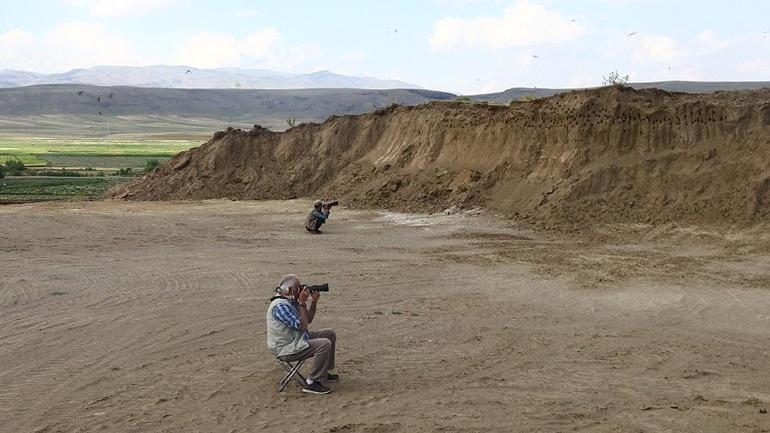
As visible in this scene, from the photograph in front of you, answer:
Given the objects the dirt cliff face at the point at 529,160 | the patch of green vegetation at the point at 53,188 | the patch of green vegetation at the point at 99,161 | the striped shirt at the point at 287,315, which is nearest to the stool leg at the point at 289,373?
the striped shirt at the point at 287,315

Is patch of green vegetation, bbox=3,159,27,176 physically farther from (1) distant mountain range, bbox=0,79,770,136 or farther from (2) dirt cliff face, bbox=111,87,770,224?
(1) distant mountain range, bbox=0,79,770,136

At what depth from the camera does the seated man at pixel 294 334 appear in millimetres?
8758

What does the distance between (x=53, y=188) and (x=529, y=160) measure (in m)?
24.0

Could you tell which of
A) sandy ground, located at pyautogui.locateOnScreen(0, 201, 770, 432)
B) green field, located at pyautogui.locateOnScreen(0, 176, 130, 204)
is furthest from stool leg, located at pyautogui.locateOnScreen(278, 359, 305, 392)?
green field, located at pyautogui.locateOnScreen(0, 176, 130, 204)

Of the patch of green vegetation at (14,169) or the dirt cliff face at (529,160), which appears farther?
the patch of green vegetation at (14,169)

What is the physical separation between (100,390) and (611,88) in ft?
66.1

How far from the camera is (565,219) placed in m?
22.5

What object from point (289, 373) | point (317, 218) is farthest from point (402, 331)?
point (317, 218)

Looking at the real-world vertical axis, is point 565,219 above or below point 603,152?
below

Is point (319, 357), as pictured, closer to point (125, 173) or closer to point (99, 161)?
point (125, 173)

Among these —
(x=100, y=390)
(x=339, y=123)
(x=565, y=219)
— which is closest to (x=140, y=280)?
(x=100, y=390)

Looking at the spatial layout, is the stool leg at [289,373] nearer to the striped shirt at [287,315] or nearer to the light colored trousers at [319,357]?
the light colored trousers at [319,357]

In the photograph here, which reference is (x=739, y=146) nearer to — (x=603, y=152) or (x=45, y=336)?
(x=603, y=152)

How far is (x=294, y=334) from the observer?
8820mm
